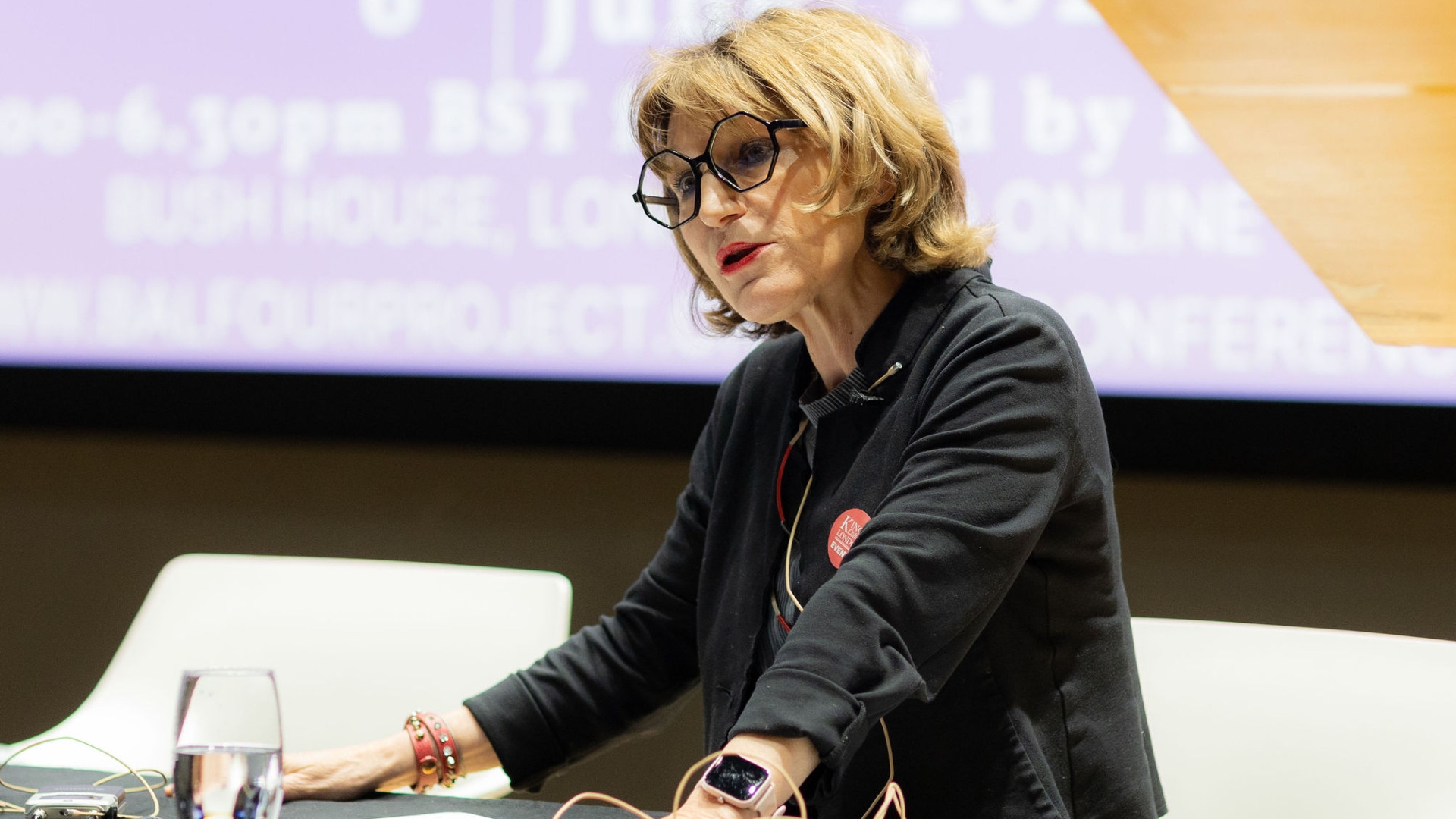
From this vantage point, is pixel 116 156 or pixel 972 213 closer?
pixel 972 213

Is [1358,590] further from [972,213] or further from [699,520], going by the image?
[699,520]

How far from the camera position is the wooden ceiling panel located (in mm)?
1992

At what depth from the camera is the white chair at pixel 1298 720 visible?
1.41 m

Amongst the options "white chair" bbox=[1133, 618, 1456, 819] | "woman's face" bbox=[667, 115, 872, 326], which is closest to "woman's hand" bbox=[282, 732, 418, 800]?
"woman's face" bbox=[667, 115, 872, 326]

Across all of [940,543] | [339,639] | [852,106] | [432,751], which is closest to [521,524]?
[339,639]

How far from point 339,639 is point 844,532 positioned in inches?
40.5

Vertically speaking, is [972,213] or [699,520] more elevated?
[972,213]

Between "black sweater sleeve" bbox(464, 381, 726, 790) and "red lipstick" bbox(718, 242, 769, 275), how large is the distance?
0.28 metres

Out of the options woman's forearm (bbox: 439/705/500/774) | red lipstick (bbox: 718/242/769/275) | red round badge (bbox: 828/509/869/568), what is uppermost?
red lipstick (bbox: 718/242/769/275)

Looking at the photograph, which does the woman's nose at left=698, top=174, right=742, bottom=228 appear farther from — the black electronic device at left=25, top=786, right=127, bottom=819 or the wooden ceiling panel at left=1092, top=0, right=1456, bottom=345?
the wooden ceiling panel at left=1092, top=0, right=1456, bottom=345

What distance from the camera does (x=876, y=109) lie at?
4.35ft

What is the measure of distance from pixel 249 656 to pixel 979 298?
4.25ft

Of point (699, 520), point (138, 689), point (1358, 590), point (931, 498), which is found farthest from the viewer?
point (1358, 590)

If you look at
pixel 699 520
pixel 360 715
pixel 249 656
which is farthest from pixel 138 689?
pixel 699 520
